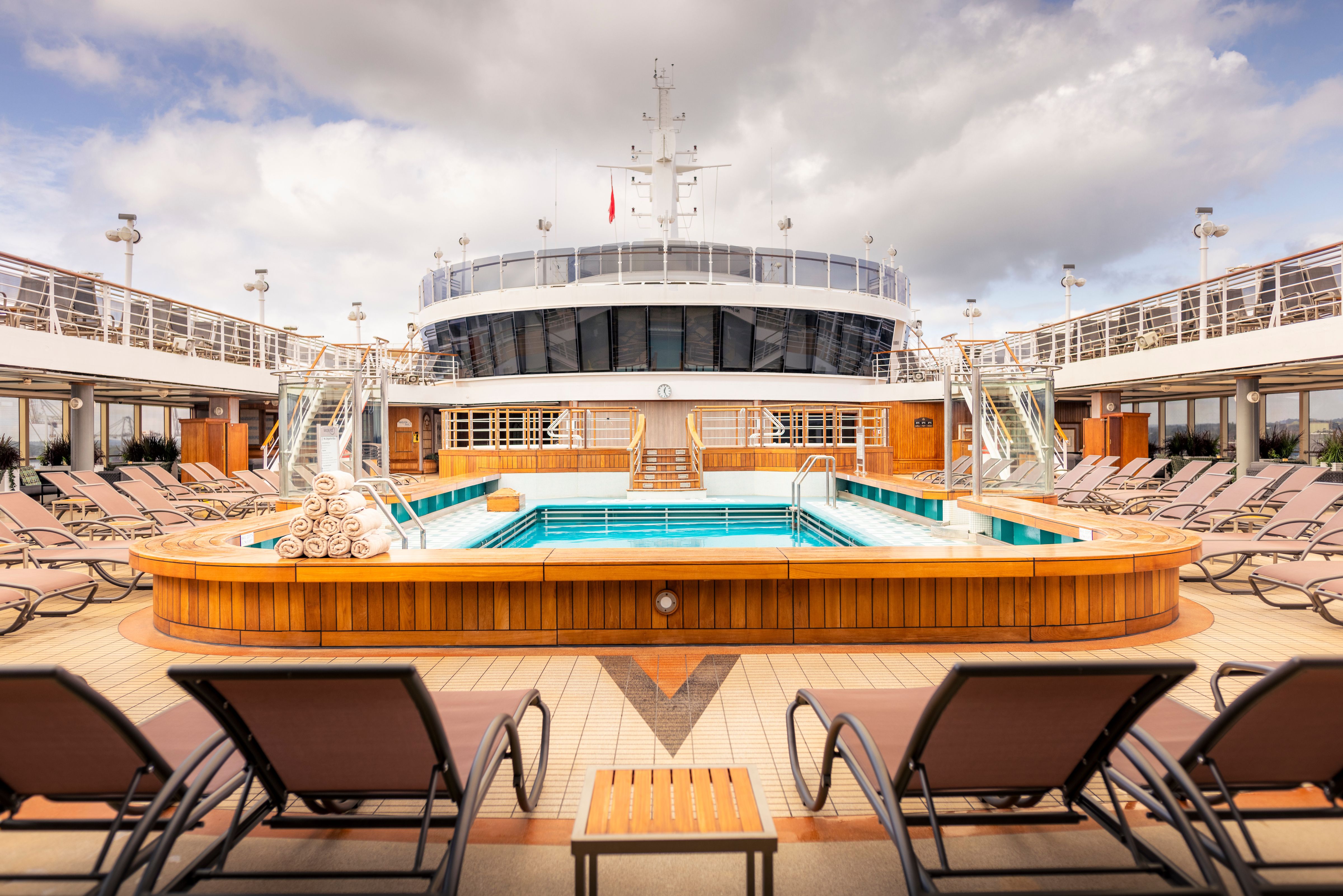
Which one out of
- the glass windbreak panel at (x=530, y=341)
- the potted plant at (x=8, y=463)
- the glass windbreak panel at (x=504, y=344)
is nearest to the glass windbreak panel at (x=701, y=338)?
the glass windbreak panel at (x=530, y=341)

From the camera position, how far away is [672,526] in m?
12.3

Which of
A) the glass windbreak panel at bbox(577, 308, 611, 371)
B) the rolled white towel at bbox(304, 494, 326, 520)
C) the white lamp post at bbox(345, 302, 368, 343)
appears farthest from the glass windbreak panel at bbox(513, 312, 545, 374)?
the rolled white towel at bbox(304, 494, 326, 520)

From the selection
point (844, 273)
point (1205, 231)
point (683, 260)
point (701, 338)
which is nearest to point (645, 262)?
point (683, 260)

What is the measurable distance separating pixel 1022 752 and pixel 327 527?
3.99 meters

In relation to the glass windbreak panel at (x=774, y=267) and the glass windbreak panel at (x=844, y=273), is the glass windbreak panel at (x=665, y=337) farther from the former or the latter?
the glass windbreak panel at (x=844, y=273)

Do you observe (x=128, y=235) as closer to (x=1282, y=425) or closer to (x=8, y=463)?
(x=8, y=463)

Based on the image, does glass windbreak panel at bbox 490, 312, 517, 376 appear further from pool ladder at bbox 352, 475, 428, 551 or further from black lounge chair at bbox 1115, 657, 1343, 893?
black lounge chair at bbox 1115, 657, 1343, 893

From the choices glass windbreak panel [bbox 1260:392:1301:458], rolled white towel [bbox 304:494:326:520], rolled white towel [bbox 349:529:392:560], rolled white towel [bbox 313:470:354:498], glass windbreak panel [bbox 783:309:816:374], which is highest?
glass windbreak panel [bbox 783:309:816:374]

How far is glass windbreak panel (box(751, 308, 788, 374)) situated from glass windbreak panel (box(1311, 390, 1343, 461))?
1725 centimetres

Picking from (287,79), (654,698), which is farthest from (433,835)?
(287,79)

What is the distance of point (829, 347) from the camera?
2017 centimetres

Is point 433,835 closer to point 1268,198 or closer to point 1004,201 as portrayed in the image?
point 1004,201

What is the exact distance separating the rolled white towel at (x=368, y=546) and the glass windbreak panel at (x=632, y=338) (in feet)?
50.1

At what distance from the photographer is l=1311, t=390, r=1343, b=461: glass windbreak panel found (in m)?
20.6
